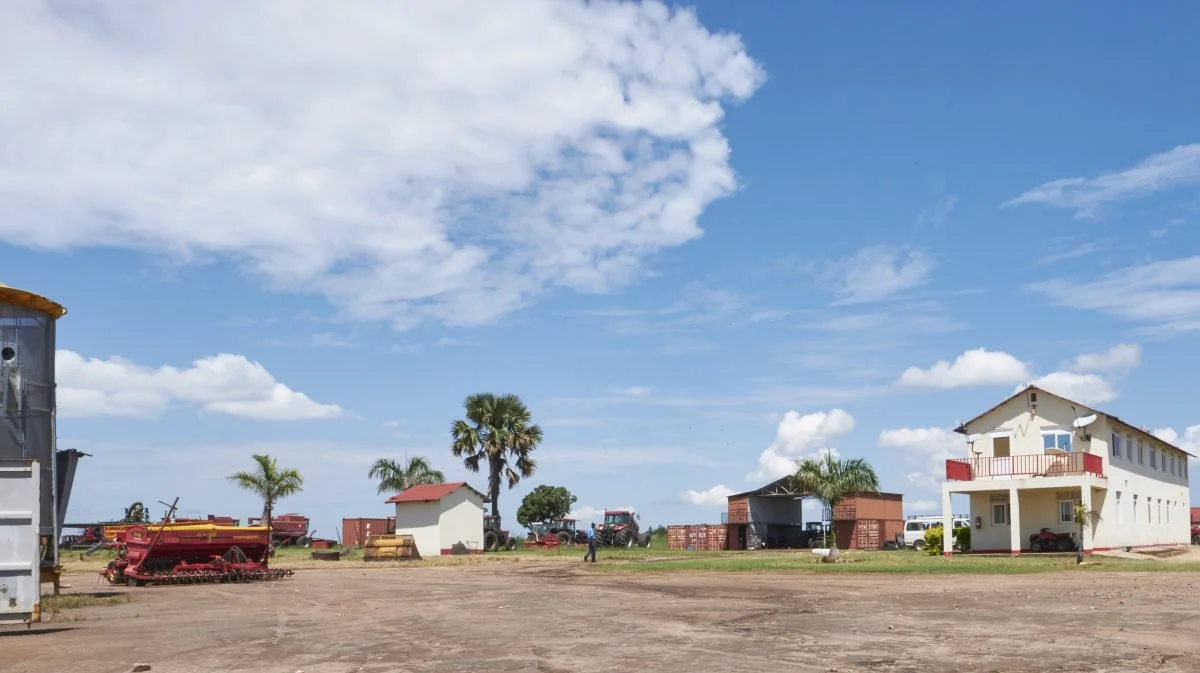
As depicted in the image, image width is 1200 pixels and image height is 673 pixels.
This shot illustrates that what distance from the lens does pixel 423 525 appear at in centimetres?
5341

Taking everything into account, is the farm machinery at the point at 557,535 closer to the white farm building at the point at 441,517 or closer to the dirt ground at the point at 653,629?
the white farm building at the point at 441,517

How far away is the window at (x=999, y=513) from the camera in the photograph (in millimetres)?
44031

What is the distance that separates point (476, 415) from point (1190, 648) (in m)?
55.3

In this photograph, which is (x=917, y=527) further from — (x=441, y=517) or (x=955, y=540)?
(x=441, y=517)

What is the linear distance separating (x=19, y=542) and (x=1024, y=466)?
37221 mm

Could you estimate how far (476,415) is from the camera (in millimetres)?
65625

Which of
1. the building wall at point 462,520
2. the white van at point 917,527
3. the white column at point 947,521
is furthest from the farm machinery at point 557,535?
the white column at point 947,521

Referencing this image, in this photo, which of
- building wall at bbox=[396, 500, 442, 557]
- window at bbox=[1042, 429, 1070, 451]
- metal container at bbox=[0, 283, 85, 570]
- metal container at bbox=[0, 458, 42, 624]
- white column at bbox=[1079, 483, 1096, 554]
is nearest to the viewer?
metal container at bbox=[0, 458, 42, 624]

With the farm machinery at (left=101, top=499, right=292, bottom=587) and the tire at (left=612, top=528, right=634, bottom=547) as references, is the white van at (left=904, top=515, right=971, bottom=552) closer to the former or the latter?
the tire at (left=612, top=528, right=634, bottom=547)

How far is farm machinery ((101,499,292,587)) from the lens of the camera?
29.1 m

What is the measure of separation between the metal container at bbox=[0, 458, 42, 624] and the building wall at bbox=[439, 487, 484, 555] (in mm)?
38517

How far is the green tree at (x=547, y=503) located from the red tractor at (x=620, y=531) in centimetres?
3397

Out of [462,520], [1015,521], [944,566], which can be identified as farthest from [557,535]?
[944,566]

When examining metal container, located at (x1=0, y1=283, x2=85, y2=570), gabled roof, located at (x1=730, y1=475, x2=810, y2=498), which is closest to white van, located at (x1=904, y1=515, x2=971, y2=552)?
gabled roof, located at (x1=730, y1=475, x2=810, y2=498)
